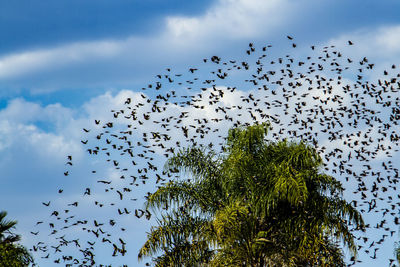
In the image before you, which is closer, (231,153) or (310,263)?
(310,263)

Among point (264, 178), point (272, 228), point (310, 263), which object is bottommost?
point (310, 263)

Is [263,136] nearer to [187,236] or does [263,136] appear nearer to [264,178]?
[264,178]

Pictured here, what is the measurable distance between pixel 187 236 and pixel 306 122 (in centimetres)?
631

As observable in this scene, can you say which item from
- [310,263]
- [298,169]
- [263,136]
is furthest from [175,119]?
[310,263]

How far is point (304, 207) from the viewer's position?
1672 centimetres

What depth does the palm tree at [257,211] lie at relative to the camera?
16188mm

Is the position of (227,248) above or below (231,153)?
below

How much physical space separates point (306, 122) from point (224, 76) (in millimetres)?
3793

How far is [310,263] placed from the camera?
1622 cm

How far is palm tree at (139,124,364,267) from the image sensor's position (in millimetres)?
16188

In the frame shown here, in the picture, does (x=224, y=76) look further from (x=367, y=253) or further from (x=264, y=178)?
(x=367, y=253)

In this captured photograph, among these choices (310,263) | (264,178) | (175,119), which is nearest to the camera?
(310,263)

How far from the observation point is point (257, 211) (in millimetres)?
16547

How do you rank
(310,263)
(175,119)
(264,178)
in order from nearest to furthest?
(310,263)
(264,178)
(175,119)
